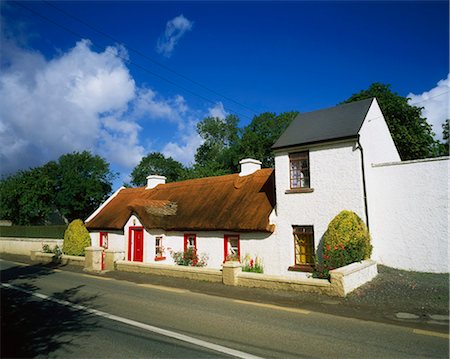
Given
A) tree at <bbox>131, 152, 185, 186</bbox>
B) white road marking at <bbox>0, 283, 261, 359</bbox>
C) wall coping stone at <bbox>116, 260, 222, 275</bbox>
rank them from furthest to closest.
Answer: tree at <bbox>131, 152, 185, 186</bbox> < wall coping stone at <bbox>116, 260, 222, 275</bbox> < white road marking at <bbox>0, 283, 261, 359</bbox>

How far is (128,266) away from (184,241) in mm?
3559

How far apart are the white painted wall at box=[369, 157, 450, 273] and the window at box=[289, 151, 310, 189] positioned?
9.85 ft

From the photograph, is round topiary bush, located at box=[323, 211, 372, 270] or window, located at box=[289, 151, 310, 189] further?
window, located at box=[289, 151, 310, 189]

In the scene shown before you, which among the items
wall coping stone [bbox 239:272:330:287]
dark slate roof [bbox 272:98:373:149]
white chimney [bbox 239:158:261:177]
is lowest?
wall coping stone [bbox 239:272:330:287]

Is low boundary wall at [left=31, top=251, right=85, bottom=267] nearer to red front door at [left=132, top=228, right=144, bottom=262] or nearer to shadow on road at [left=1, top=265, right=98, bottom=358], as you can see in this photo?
red front door at [left=132, top=228, right=144, bottom=262]

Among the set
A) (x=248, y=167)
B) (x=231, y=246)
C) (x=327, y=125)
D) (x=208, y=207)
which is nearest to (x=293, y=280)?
(x=231, y=246)

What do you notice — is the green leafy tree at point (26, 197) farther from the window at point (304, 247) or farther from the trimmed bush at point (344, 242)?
the trimmed bush at point (344, 242)

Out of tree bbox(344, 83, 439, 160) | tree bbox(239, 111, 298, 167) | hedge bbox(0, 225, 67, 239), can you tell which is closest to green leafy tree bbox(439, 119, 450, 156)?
tree bbox(344, 83, 439, 160)

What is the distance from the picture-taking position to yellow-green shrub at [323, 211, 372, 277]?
1234 centimetres

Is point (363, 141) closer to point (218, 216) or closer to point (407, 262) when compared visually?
point (407, 262)

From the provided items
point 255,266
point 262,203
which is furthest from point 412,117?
point 255,266

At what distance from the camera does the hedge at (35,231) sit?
29.6 m

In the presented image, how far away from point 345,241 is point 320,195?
2.61 meters

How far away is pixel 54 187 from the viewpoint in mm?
44156
